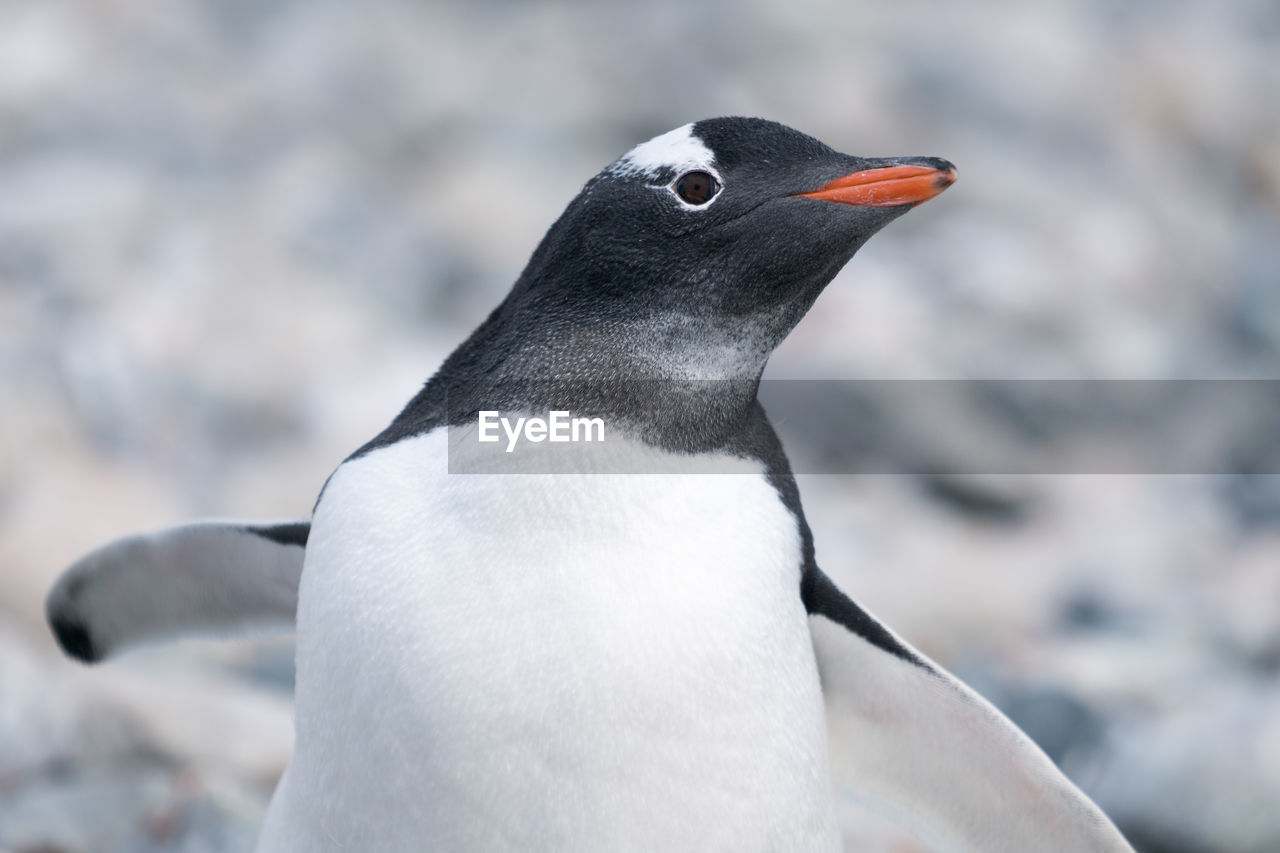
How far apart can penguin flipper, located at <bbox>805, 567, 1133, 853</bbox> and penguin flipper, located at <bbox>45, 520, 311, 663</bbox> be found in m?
0.48

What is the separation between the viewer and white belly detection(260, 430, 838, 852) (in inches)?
30.5

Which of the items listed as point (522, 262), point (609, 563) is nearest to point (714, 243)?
point (609, 563)

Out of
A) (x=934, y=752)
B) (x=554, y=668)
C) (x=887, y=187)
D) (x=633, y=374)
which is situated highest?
(x=887, y=187)

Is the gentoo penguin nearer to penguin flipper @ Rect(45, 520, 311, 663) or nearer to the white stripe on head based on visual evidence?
the white stripe on head

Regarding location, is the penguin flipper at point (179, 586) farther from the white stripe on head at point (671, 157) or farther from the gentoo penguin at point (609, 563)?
the white stripe on head at point (671, 157)

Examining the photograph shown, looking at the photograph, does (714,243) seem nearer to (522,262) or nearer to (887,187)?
(887,187)

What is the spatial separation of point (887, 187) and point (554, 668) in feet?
1.28

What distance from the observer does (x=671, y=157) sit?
2.82 ft

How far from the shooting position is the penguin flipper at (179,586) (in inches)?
44.1

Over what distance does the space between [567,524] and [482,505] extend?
0.06 m

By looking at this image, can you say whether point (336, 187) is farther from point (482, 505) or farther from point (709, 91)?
point (482, 505)

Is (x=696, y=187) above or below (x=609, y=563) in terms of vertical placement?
above
